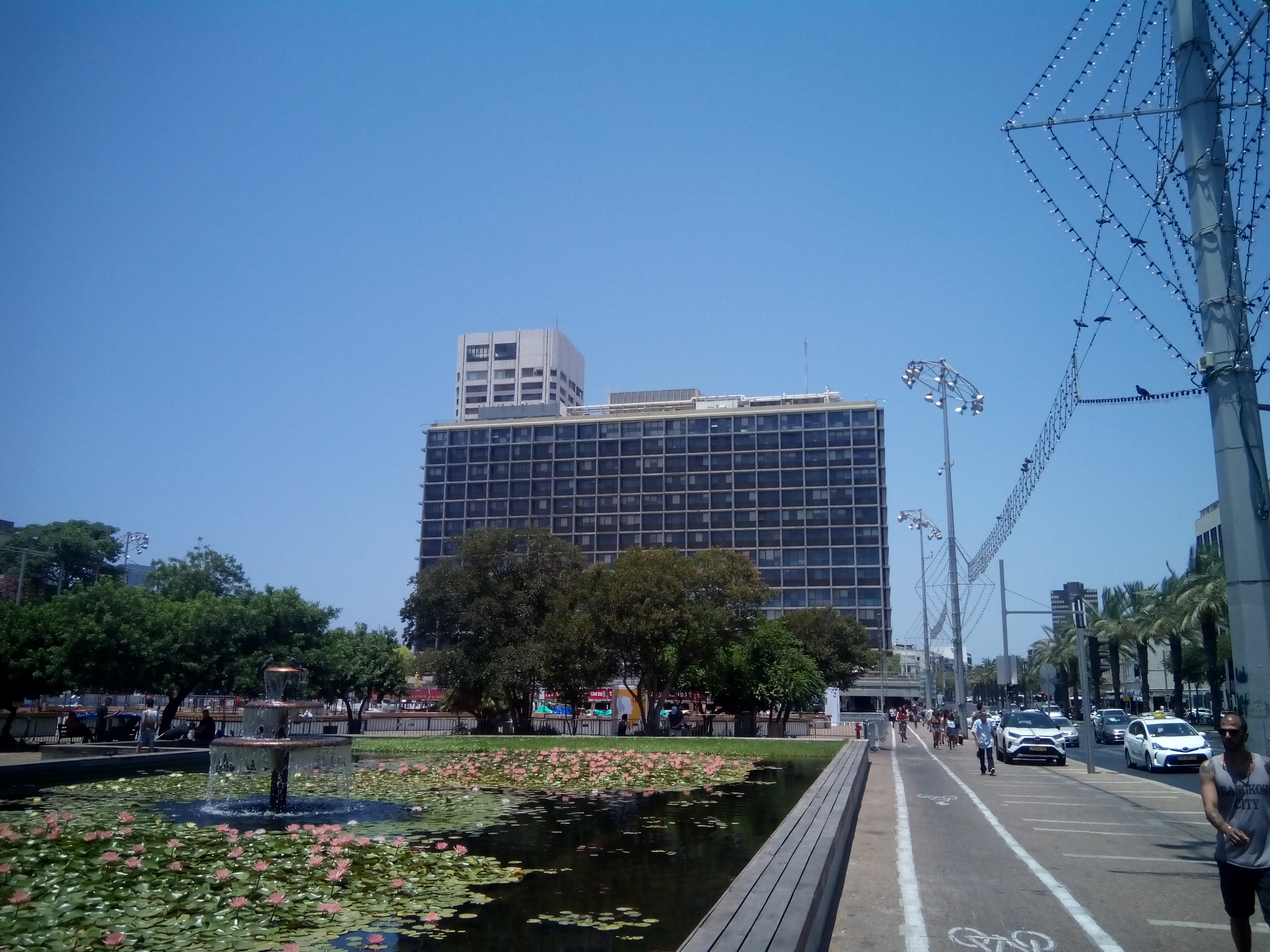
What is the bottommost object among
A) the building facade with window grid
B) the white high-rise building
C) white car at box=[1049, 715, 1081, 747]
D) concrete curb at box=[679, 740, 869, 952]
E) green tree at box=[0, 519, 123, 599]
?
white car at box=[1049, 715, 1081, 747]

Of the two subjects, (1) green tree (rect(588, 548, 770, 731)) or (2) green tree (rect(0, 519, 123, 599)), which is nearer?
(1) green tree (rect(588, 548, 770, 731))

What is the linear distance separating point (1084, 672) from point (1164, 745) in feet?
10.7

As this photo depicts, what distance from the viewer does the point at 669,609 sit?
1762 inches

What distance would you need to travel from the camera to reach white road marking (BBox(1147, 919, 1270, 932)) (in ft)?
28.5

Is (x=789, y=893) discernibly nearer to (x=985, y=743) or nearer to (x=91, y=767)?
(x=985, y=743)

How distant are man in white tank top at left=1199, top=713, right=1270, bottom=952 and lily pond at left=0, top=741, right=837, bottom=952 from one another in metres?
4.21

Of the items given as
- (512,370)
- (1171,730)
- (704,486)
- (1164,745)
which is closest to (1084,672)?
(1164,745)

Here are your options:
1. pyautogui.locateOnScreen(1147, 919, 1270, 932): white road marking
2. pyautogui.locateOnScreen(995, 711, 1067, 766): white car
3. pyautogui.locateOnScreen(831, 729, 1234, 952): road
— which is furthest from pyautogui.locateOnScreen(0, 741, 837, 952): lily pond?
pyautogui.locateOnScreen(995, 711, 1067, 766): white car

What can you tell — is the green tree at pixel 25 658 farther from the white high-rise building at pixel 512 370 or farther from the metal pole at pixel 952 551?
the white high-rise building at pixel 512 370

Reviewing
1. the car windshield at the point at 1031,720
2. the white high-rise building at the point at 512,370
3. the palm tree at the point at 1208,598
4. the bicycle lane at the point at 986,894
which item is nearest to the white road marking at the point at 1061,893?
the bicycle lane at the point at 986,894

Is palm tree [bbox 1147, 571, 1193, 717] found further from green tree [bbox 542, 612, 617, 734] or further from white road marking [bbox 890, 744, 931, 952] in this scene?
white road marking [bbox 890, 744, 931, 952]

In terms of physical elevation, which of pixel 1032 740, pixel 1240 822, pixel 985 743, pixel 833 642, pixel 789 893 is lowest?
pixel 1032 740

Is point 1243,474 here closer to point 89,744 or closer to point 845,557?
point 89,744

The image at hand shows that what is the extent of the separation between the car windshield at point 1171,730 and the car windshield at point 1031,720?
3.77 metres
